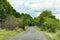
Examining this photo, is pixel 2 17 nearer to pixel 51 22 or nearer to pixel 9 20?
pixel 9 20

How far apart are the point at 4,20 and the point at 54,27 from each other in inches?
646

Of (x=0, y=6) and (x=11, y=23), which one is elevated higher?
(x=0, y=6)

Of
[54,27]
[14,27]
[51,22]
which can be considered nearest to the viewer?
[54,27]

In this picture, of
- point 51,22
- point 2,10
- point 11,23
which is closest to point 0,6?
point 2,10

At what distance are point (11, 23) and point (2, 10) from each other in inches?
189

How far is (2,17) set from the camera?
234 feet

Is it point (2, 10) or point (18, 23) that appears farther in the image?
point (18, 23)

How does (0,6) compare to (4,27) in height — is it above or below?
above

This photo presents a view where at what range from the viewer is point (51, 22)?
6944 centimetres

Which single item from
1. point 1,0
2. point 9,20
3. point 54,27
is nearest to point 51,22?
point 54,27

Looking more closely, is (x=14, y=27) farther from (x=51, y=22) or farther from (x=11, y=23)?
(x=51, y=22)

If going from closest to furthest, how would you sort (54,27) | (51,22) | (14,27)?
(54,27), (51,22), (14,27)

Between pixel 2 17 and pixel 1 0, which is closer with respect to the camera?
pixel 2 17

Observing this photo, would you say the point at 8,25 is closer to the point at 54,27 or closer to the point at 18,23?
the point at 18,23
